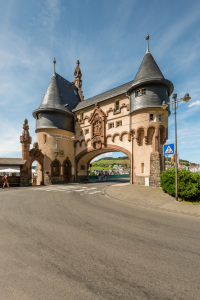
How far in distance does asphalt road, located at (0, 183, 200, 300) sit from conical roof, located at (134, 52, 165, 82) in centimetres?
1784

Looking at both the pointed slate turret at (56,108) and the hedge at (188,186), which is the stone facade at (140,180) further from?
the pointed slate turret at (56,108)

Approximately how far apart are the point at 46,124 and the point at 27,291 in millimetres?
24719

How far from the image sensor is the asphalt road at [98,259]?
2.56m

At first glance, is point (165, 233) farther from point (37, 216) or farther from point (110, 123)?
point (110, 123)

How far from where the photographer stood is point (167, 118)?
1967cm

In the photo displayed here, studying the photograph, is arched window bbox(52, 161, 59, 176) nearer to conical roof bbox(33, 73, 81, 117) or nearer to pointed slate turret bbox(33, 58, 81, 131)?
pointed slate turret bbox(33, 58, 81, 131)

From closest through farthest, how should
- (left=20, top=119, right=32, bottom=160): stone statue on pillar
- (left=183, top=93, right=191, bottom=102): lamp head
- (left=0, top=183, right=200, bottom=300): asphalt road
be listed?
(left=0, top=183, right=200, bottom=300): asphalt road < (left=183, top=93, right=191, bottom=102): lamp head < (left=20, top=119, right=32, bottom=160): stone statue on pillar

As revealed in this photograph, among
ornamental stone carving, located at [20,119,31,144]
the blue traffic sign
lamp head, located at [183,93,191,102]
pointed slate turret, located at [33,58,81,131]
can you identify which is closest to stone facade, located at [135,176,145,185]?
the blue traffic sign

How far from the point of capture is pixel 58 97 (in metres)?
27.2

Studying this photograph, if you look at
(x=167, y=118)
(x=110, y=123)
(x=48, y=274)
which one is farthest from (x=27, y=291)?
(x=110, y=123)

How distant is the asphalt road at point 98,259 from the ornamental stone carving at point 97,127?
18.8m

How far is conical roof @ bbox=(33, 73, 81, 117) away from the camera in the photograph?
25.6 meters

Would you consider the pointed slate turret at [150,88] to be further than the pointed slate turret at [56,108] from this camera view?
No

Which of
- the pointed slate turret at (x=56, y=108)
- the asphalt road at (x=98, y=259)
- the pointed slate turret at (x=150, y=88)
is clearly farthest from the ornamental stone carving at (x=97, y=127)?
the asphalt road at (x=98, y=259)
